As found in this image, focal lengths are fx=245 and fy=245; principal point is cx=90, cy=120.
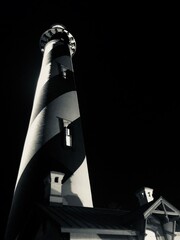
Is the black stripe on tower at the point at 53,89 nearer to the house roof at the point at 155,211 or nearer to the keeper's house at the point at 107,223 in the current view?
the keeper's house at the point at 107,223

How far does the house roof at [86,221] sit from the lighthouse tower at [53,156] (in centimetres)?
94

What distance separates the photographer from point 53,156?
34.4 ft

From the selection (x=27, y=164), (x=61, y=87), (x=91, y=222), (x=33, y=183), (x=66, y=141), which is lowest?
(x=91, y=222)

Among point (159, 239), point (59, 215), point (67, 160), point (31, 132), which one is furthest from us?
point (31, 132)

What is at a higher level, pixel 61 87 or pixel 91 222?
pixel 61 87

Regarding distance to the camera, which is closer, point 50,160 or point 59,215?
point 59,215

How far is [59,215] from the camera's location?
7195mm

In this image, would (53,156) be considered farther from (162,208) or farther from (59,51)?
(59,51)

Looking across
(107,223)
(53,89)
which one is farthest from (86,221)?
(53,89)

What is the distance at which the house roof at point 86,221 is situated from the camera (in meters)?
6.72

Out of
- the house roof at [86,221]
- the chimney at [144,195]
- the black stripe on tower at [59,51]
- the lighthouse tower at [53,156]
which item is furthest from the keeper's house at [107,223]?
the black stripe on tower at [59,51]

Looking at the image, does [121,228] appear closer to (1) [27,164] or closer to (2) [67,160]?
(2) [67,160]

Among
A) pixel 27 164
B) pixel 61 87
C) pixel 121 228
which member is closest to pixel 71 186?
pixel 27 164

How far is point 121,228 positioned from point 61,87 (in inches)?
353
